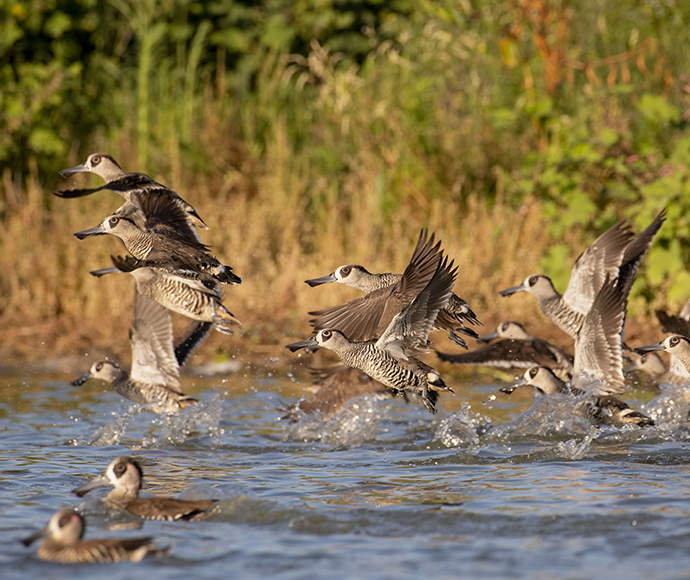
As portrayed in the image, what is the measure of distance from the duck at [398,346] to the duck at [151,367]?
1405 mm

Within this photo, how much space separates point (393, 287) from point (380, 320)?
24cm

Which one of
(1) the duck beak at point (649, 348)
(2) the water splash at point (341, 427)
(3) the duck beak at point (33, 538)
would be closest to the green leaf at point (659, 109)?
(1) the duck beak at point (649, 348)

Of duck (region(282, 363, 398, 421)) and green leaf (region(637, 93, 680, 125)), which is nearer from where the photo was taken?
duck (region(282, 363, 398, 421))

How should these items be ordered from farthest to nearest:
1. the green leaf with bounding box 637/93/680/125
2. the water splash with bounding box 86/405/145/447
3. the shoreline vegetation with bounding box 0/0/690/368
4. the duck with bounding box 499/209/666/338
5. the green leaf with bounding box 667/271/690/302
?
the shoreline vegetation with bounding box 0/0/690/368, the green leaf with bounding box 637/93/680/125, the green leaf with bounding box 667/271/690/302, the duck with bounding box 499/209/666/338, the water splash with bounding box 86/405/145/447

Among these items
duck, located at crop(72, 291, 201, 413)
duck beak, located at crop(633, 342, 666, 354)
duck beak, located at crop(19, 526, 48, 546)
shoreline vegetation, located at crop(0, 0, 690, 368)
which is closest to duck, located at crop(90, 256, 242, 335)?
duck, located at crop(72, 291, 201, 413)

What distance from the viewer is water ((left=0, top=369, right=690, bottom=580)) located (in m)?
4.28

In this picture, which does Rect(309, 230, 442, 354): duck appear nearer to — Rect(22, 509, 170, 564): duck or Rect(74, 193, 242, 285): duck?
Rect(74, 193, 242, 285): duck

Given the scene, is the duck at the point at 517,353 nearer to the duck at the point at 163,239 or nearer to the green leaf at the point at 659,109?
the duck at the point at 163,239

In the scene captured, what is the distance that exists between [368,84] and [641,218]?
4157 millimetres

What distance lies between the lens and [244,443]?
6750 millimetres

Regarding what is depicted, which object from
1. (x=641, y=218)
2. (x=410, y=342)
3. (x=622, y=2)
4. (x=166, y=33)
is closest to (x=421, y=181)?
(x=641, y=218)

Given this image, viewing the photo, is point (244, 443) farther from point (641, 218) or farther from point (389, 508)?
point (641, 218)

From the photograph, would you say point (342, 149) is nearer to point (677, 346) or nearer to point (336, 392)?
point (336, 392)

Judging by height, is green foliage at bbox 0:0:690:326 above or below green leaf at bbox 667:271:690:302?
above
